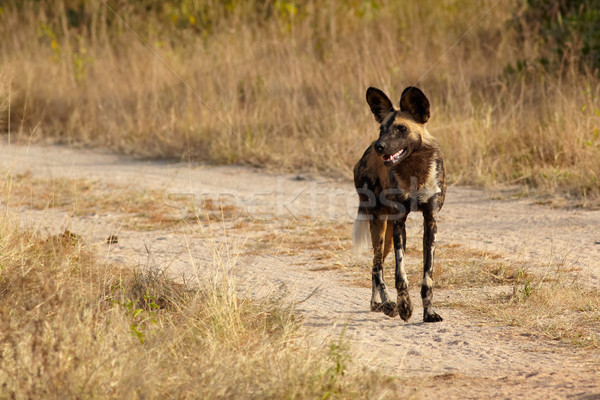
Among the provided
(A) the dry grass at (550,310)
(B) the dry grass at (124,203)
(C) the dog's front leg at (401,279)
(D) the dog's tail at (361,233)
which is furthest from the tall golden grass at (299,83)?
(C) the dog's front leg at (401,279)

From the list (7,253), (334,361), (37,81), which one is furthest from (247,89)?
(334,361)

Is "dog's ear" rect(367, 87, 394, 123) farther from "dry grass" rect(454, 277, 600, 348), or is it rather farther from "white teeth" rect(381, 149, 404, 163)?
"dry grass" rect(454, 277, 600, 348)

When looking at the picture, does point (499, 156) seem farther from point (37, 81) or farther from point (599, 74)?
point (37, 81)

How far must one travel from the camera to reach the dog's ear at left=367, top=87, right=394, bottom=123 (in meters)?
4.24

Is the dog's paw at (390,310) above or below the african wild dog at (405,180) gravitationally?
below

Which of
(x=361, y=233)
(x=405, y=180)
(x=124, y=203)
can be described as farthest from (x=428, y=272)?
(x=124, y=203)

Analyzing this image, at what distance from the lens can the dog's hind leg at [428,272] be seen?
410cm

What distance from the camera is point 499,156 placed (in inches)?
309

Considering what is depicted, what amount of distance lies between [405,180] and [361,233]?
24.5 inches

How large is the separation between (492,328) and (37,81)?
9834mm

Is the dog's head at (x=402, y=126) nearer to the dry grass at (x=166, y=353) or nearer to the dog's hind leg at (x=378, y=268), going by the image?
the dog's hind leg at (x=378, y=268)

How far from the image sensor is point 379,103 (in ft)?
14.1

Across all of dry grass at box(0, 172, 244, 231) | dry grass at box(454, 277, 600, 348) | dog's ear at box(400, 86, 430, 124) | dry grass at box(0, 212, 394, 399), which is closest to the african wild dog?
dog's ear at box(400, 86, 430, 124)

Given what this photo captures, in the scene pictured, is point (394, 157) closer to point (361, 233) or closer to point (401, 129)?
point (401, 129)
